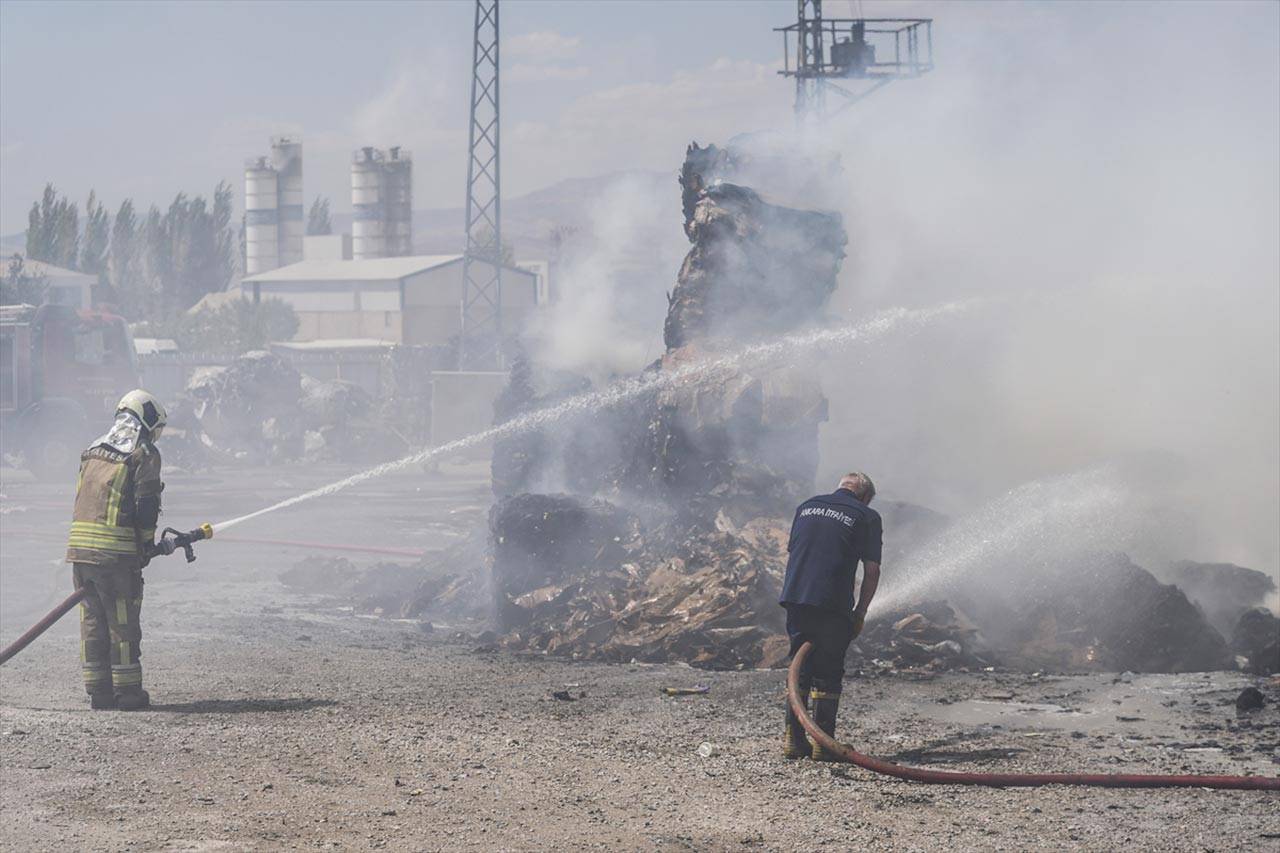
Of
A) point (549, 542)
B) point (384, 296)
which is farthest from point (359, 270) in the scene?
point (549, 542)

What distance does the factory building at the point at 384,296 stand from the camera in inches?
2638

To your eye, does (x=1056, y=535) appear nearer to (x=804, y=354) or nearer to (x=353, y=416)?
(x=804, y=354)

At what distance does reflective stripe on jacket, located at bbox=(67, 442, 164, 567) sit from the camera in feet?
27.5

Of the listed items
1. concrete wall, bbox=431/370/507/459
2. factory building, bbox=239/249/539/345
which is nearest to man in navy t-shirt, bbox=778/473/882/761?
concrete wall, bbox=431/370/507/459

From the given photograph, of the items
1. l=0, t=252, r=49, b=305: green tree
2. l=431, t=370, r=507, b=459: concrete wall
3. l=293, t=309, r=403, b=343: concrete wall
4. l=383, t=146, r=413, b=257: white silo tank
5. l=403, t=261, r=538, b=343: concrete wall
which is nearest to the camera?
l=431, t=370, r=507, b=459: concrete wall

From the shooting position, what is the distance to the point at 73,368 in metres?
29.1

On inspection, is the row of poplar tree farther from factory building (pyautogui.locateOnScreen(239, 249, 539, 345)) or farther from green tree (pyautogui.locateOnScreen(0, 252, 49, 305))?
green tree (pyautogui.locateOnScreen(0, 252, 49, 305))

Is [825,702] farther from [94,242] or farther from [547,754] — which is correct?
[94,242]

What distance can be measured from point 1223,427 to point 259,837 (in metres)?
17.0

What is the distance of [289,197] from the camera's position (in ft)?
282

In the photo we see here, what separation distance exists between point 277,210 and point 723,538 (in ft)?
258

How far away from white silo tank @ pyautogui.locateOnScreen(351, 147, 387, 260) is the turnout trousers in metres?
73.2

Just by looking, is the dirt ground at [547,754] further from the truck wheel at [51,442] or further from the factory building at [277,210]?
the factory building at [277,210]

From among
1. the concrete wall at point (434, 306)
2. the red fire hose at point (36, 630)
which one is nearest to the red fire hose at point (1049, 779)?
the red fire hose at point (36, 630)
